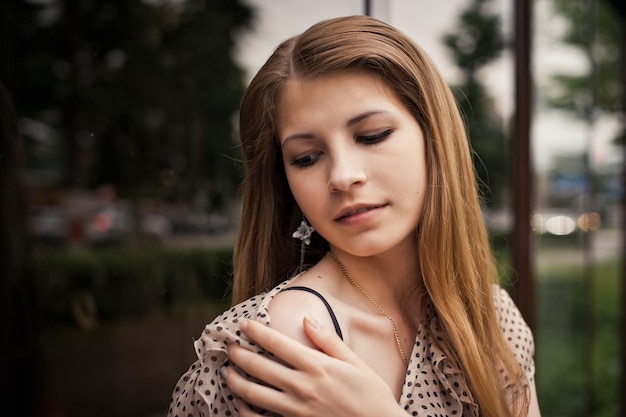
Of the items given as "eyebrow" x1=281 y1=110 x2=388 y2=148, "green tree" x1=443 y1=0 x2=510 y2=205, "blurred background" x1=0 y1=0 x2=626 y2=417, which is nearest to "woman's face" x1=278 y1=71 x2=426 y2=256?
"eyebrow" x1=281 y1=110 x2=388 y2=148

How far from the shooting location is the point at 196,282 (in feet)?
11.8

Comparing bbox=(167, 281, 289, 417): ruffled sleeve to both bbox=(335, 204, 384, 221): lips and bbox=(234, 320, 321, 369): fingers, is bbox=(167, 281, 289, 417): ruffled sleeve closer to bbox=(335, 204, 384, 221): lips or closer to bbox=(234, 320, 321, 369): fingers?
bbox=(234, 320, 321, 369): fingers

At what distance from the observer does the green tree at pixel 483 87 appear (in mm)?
2938

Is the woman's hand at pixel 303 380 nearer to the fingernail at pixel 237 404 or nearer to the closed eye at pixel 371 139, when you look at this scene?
the fingernail at pixel 237 404

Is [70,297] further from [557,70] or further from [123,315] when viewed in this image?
[557,70]

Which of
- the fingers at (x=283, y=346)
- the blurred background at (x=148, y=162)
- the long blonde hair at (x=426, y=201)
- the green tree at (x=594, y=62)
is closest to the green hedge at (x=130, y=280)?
the blurred background at (x=148, y=162)

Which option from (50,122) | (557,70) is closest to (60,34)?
(50,122)

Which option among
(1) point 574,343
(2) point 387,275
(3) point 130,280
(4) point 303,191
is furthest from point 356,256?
(1) point 574,343

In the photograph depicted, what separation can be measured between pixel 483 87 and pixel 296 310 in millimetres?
2464

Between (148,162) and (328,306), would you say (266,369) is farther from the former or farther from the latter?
(148,162)

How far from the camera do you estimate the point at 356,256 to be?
1.18 m

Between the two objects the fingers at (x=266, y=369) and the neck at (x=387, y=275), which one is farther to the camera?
the neck at (x=387, y=275)

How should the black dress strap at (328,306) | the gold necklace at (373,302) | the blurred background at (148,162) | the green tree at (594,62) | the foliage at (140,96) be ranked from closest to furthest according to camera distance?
the black dress strap at (328,306)
the gold necklace at (373,302)
the blurred background at (148,162)
the foliage at (140,96)
the green tree at (594,62)

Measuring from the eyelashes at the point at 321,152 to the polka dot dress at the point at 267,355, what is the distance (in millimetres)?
232
